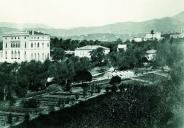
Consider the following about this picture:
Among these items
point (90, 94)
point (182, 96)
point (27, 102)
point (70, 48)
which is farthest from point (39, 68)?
point (70, 48)

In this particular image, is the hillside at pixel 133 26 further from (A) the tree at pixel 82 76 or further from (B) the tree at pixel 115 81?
(B) the tree at pixel 115 81

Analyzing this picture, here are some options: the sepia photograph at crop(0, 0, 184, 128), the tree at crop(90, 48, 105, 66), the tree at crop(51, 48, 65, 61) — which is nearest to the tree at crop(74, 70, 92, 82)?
the sepia photograph at crop(0, 0, 184, 128)

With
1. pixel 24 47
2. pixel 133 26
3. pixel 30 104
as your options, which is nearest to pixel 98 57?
pixel 24 47

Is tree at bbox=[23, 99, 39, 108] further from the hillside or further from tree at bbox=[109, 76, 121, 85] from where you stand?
tree at bbox=[109, 76, 121, 85]

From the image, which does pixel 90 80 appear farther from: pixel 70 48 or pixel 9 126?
pixel 70 48

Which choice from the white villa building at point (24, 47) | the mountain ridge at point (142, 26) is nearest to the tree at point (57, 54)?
the white villa building at point (24, 47)

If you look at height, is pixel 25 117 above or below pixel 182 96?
below

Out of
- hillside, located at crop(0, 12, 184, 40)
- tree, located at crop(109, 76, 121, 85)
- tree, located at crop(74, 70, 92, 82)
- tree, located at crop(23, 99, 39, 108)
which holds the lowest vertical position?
tree, located at crop(23, 99, 39, 108)

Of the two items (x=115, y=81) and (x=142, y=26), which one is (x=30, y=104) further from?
(x=115, y=81)

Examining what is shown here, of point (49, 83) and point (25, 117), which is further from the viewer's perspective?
point (49, 83)
